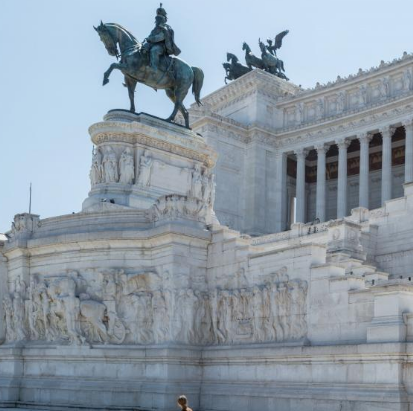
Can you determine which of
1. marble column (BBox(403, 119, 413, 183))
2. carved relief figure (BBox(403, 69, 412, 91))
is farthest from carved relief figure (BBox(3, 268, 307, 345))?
carved relief figure (BBox(403, 69, 412, 91))

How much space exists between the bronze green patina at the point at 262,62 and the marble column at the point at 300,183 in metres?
9.93

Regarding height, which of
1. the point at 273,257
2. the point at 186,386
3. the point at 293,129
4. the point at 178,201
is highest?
the point at 293,129

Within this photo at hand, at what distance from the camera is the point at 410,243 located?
31172 millimetres

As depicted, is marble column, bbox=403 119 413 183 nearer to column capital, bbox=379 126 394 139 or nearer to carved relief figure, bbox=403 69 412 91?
column capital, bbox=379 126 394 139

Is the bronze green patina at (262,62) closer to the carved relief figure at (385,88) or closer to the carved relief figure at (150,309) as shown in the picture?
the carved relief figure at (385,88)

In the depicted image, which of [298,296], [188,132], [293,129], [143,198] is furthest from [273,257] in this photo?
[293,129]

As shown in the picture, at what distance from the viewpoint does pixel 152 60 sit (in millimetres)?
33875

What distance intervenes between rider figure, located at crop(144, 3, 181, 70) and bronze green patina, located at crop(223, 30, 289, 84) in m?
42.0

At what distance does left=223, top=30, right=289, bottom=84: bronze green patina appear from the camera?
75938 mm

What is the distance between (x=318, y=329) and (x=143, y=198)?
1224 cm

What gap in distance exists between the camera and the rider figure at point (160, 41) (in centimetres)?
3391

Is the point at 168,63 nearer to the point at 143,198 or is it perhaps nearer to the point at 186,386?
the point at 143,198

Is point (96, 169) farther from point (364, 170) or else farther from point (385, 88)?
point (385, 88)

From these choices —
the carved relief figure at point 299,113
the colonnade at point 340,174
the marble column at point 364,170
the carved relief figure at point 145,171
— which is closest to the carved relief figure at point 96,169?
the carved relief figure at point 145,171
